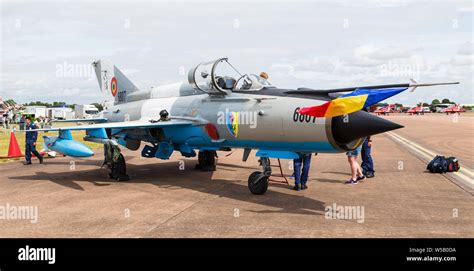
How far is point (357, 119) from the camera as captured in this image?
294 inches

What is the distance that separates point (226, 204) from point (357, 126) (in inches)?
126

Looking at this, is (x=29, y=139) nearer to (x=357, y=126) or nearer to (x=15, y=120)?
(x=357, y=126)

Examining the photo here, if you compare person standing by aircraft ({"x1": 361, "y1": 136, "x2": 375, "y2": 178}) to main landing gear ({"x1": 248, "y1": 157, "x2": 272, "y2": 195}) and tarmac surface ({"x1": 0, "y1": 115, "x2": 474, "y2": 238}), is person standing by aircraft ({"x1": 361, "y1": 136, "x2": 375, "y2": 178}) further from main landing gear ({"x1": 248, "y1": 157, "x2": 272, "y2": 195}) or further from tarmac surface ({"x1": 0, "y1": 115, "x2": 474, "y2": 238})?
main landing gear ({"x1": 248, "y1": 157, "x2": 272, "y2": 195})

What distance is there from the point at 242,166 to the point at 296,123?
661cm


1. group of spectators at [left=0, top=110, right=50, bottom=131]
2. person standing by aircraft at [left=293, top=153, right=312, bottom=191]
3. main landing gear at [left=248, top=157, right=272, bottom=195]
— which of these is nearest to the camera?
main landing gear at [left=248, top=157, right=272, bottom=195]

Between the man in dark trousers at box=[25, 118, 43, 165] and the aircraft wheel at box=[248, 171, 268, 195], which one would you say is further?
the man in dark trousers at box=[25, 118, 43, 165]

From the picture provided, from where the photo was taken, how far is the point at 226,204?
8.60 meters

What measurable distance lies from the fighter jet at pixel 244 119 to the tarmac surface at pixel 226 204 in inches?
39.9

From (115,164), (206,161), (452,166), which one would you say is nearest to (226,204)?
(115,164)

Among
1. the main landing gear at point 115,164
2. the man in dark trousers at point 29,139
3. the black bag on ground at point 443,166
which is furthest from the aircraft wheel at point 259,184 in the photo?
the man in dark trousers at point 29,139

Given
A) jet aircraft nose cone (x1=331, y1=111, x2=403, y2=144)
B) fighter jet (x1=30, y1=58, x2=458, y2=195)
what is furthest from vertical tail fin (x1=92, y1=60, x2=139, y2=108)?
jet aircraft nose cone (x1=331, y1=111, x2=403, y2=144)

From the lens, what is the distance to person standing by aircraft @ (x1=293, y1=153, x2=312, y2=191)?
391 inches
